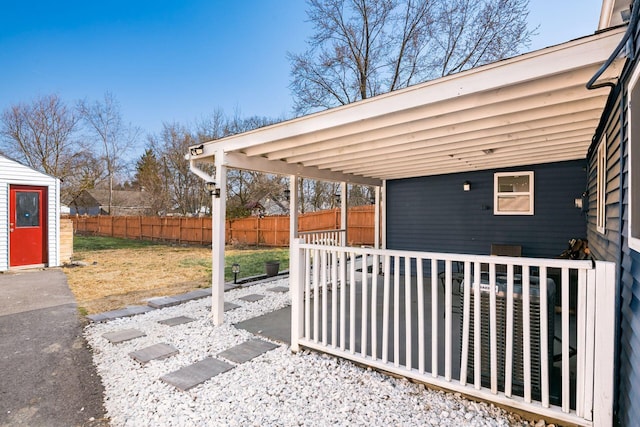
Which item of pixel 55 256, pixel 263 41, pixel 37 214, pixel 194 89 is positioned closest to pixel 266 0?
pixel 263 41

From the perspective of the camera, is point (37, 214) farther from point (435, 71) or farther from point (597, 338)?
point (435, 71)

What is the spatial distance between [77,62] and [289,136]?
16.8m

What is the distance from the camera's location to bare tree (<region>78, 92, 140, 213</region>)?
61.8 feet

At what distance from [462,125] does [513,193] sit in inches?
138

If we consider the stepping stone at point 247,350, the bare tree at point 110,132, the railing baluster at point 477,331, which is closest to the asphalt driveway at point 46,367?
the stepping stone at point 247,350

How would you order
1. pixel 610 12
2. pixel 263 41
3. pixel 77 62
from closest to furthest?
pixel 610 12 < pixel 263 41 < pixel 77 62

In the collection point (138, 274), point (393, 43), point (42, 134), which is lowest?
point (138, 274)

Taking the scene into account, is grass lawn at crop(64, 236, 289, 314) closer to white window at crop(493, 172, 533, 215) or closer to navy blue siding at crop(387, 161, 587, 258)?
navy blue siding at crop(387, 161, 587, 258)

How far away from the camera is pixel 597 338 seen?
1.87 m

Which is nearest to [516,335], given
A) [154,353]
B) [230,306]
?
[154,353]

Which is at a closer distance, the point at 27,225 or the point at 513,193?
the point at 513,193

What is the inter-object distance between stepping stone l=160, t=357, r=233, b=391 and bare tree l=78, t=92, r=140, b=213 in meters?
20.4

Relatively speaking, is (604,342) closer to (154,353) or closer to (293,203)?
(154,353)

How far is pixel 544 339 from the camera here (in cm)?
209
